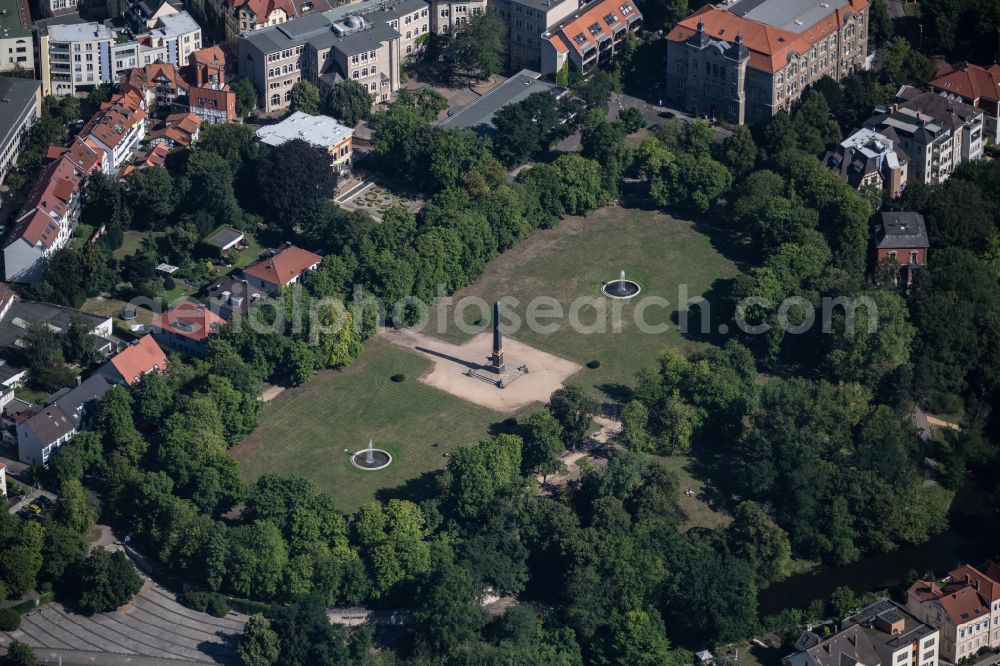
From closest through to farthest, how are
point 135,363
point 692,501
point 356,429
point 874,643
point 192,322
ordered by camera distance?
point 874,643 → point 692,501 → point 135,363 → point 356,429 → point 192,322

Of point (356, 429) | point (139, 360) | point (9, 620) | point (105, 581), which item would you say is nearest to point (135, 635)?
point (105, 581)

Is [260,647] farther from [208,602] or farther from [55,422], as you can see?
[55,422]

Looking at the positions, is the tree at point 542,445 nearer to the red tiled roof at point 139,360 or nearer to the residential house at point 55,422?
the red tiled roof at point 139,360

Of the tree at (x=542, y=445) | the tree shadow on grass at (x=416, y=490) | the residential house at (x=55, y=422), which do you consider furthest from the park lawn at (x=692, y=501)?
the residential house at (x=55, y=422)

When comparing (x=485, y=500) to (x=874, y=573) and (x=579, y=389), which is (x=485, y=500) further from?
(x=874, y=573)

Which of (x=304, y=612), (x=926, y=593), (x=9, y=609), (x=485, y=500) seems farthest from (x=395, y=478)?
(x=926, y=593)

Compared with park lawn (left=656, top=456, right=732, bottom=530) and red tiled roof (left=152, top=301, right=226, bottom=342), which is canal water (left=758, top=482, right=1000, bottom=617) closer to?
park lawn (left=656, top=456, right=732, bottom=530)
